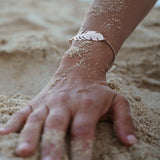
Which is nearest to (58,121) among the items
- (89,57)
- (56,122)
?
(56,122)

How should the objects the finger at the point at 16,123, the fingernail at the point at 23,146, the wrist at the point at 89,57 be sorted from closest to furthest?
1. the fingernail at the point at 23,146
2. the finger at the point at 16,123
3. the wrist at the point at 89,57

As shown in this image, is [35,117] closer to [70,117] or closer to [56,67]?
[70,117]

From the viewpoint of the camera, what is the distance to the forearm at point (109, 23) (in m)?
1.17

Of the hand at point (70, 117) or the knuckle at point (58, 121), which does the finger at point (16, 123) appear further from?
the knuckle at point (58, 121)

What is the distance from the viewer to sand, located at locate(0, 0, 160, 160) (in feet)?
3.16

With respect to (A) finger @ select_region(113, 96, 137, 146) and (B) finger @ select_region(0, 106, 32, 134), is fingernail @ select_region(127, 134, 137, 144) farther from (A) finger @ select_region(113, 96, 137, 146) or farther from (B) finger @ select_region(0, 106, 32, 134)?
(B) finger @ select_region(0, 106, 32, 134)

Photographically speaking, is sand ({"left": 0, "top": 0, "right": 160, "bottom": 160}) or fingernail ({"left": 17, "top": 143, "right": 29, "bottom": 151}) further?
sand ({"left": 0, "top": 0, "right": 160, "bottom": 160})

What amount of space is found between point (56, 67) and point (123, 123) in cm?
95

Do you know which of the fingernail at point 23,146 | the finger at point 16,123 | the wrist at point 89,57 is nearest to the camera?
the fingernail at point 23,146

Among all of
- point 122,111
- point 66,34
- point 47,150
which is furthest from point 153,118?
point 66,34

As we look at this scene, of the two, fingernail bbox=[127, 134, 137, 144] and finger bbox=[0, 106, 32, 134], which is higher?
fingernail bbox=[127, 134, 137, 144]

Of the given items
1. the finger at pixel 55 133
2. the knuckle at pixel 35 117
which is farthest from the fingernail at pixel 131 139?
the knuckle at pixel 35 117

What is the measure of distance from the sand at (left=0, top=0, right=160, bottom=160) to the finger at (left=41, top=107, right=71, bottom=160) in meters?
0.06

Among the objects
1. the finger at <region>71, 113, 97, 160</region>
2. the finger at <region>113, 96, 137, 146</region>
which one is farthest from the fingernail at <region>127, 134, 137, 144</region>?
the finger at <region>71, 113, 97, 160</region>
